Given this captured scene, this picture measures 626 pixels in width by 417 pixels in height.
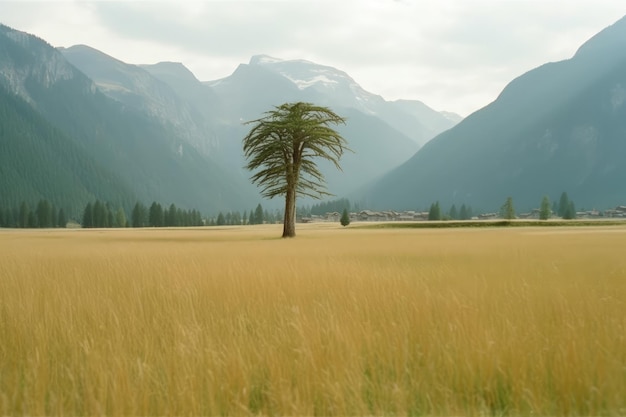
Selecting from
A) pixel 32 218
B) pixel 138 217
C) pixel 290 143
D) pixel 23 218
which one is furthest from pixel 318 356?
pixel 23 218

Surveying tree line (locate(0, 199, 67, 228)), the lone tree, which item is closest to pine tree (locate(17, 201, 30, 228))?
tree line (locate(0, 199, 67, 228))

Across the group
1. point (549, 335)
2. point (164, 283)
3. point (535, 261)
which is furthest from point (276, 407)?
point (535, 261)

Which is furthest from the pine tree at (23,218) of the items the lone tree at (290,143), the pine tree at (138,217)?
Answer: the lone tree at (290,143)

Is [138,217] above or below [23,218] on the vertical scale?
above

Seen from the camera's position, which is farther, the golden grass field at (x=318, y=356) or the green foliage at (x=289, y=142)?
the green foliage at (x=289, y=142)

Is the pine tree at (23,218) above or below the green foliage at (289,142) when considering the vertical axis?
below

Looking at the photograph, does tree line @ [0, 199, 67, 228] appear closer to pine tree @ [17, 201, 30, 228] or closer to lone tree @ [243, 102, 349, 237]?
pine tree @ [17, 201, 30, 228]

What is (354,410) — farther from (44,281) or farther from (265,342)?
(44,281)

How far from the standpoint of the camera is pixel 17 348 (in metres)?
5.59

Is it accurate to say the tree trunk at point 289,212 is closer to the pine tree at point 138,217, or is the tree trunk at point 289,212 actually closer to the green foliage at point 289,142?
the green foliage at point 289,142

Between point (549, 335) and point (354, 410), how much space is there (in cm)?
310

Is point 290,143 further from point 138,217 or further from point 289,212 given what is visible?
point 138,217

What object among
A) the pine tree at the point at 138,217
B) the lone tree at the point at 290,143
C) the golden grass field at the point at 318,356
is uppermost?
the lone tree at the point at 290,143

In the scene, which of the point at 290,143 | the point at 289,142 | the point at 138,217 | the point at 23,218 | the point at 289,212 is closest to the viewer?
the point at 289,142
